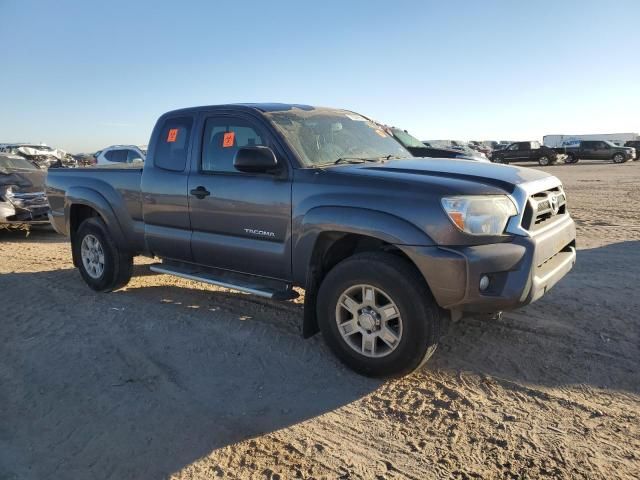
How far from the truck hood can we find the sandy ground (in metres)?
1.35

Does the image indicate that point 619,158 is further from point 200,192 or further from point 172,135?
point 200,192

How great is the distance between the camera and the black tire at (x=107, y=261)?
5.54 m

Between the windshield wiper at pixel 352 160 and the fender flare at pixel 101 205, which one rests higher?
the windshield wiper at pixel 352 160

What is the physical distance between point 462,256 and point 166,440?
2.10 meters

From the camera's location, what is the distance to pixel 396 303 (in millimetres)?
3338

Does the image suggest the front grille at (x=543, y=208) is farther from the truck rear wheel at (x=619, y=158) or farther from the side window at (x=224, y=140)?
the truck rear wheel at (x=619, y=158)

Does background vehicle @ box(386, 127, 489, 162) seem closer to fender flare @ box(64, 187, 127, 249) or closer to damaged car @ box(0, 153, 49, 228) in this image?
fender flare @ box(64, 187, 127, 249)

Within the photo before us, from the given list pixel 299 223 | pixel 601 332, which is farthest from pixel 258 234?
pixel 601 332

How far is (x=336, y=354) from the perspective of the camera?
12.2 feet

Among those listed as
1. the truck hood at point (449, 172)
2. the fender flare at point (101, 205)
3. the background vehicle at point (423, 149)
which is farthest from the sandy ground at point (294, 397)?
the background vehicle at point (423, 149)

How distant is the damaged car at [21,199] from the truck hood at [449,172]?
749 cm

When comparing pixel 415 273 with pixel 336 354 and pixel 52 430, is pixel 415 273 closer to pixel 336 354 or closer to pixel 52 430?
pixel 336 354

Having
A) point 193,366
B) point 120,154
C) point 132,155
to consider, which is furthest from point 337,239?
point 120,154

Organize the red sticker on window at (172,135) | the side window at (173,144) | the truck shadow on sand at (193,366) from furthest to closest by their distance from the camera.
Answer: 1. the red sticker on window at (172,135)
2. the side window at (173,144)
3. the truck shadow on sand at (193,366)
